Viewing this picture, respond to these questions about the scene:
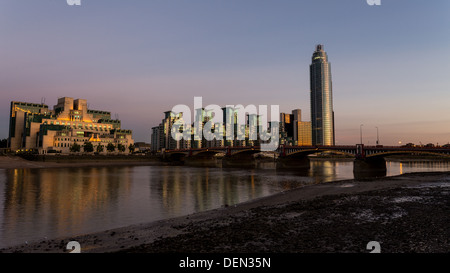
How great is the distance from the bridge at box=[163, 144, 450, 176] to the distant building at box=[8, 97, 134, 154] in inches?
1655

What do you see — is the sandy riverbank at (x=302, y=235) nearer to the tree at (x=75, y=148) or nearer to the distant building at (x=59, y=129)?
the tree at (x=75, y=148)

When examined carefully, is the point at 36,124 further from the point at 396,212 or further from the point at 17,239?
the point at 396,212

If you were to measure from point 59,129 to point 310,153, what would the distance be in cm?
13764

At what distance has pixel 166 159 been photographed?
520ft

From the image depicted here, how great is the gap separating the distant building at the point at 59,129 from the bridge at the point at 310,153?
42.0 meters

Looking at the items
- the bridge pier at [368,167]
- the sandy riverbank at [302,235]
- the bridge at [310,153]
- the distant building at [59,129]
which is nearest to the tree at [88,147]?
the distant building at [59,129]

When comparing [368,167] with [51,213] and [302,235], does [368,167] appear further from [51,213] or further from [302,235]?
[51,213]

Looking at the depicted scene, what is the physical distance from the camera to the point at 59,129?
502 ft

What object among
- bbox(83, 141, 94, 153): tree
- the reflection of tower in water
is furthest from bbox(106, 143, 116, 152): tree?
the reflection of tower in water

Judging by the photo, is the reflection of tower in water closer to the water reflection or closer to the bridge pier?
the water reflection

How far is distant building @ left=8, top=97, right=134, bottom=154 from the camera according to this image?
487ft

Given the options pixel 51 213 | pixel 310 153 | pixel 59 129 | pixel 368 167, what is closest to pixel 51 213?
pixel 51 213
